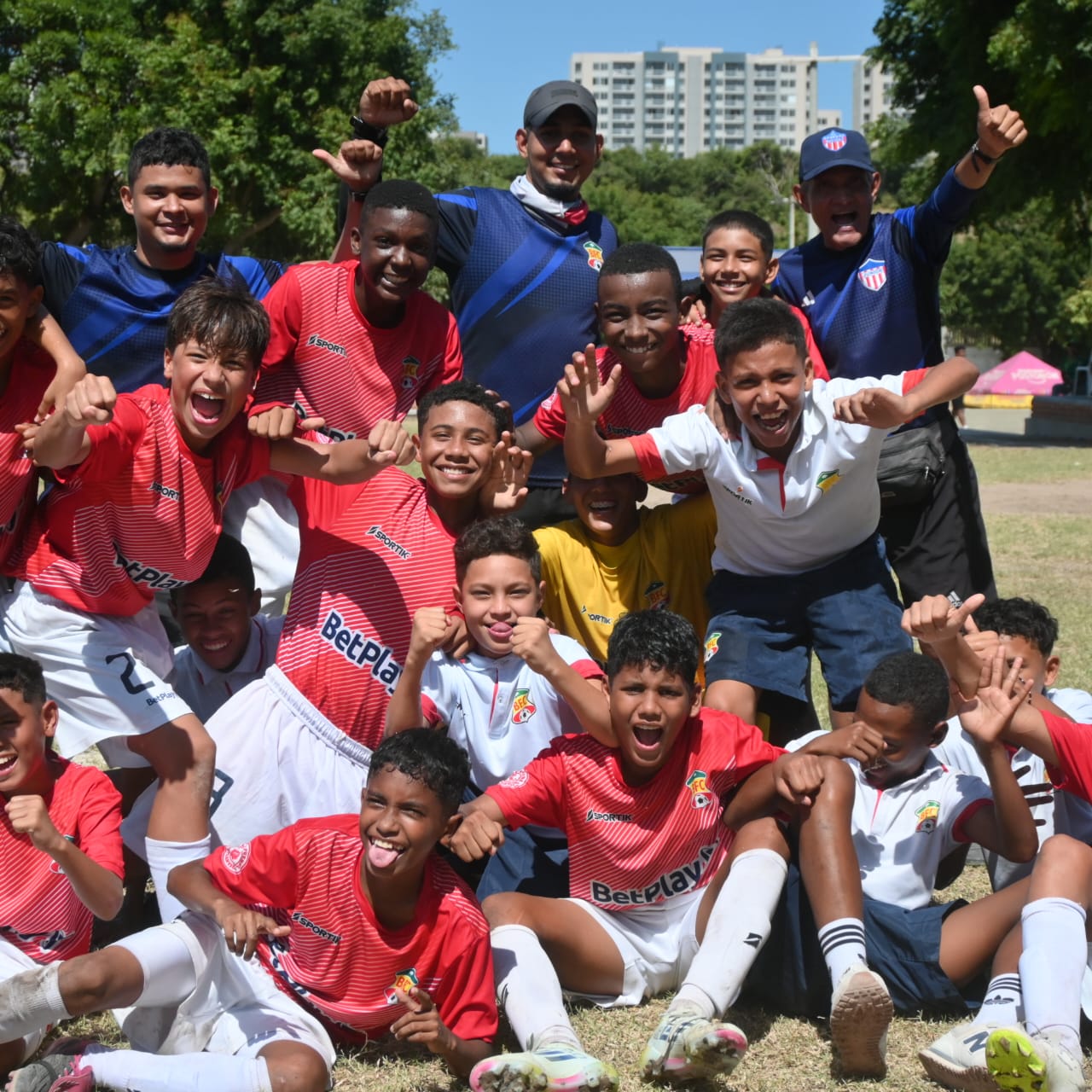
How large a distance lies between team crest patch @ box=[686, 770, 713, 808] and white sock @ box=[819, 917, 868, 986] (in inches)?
19.3

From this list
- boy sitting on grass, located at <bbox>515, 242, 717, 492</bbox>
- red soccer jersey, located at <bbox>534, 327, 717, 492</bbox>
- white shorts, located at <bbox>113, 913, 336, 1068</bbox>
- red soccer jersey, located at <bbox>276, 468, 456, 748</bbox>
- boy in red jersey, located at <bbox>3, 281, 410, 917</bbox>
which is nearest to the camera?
white shorts, located at <bbox>113, 913, 336, 1068</bbox>

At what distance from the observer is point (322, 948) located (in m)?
3.39

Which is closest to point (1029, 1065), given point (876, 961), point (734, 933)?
point (876, 961)

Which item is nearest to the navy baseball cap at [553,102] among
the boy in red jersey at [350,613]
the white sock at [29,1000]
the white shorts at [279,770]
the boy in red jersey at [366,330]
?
the boy in red jersey at [366,330]

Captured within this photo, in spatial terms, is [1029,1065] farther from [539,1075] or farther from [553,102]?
[553,102]

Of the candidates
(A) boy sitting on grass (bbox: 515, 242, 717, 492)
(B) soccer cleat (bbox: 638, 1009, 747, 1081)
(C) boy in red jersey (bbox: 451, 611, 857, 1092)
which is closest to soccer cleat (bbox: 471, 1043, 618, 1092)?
(B) soccer cleat (bbox: 638, 1009, 747, 1081)

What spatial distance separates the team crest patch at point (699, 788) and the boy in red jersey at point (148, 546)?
4.20ft

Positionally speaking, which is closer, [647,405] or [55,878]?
[55,878]

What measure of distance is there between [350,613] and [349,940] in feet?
4.00

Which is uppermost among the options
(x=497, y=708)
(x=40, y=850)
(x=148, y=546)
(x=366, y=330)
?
(x=366, y=330)

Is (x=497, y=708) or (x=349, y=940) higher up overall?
(x=497, y=708)

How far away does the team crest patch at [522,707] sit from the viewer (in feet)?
13.6

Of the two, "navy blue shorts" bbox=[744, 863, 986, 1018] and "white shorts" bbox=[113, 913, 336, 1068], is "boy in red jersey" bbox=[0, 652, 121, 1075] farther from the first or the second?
"navy blue shorts" bbox=[744, 863, 986, 1018]

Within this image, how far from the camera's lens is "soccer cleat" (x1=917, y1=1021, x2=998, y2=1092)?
10.3ft
